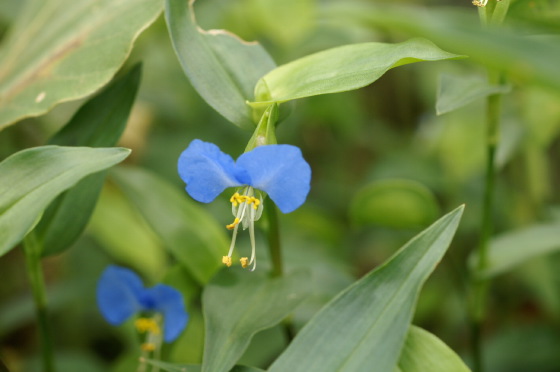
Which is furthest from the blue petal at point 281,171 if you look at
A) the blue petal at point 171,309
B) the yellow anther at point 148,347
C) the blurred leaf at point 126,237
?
the blurred leaf at point 126,237

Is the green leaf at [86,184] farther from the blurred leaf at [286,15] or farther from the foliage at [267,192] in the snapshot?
the blurred leaf at [286,15]

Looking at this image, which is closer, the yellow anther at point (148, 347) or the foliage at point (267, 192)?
the foliage at point (267, 192)

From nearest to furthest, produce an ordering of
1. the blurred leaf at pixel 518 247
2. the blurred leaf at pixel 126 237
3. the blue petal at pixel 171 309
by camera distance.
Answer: the blue petal at pixel 171 309, the blurred leaf at pixel 518 247, the blurred leaf at pixel 126 237

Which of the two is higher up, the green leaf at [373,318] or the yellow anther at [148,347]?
the green leaf at [373,318]

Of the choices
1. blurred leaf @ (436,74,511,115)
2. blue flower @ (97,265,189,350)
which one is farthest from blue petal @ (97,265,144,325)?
blurred leaf @ (436,74,511,115)

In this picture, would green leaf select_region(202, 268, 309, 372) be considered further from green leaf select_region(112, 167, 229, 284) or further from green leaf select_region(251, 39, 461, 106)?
green leaf select_region(251, 39, 461, 106)

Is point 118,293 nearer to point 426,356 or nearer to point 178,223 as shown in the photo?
point 178,223

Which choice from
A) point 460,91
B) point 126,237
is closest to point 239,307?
point 460,91
